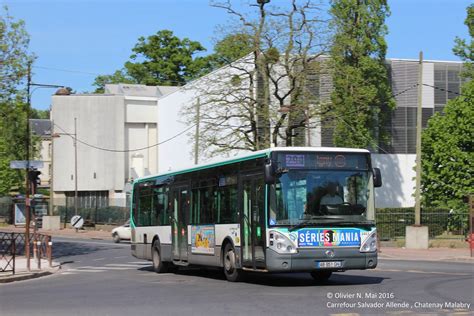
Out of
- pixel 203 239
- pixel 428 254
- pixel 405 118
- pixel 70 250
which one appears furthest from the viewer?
pixel 405 118

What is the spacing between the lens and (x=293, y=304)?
1338 centimetres

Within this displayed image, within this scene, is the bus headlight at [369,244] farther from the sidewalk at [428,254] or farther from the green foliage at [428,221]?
the green foliage at [428,221]

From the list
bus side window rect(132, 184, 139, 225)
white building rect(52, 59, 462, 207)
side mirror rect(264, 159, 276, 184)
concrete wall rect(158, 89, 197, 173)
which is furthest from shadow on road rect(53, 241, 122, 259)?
white building rect(52, 59, 462, 207)

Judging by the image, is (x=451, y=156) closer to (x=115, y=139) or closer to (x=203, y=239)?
(x=203, y=239)

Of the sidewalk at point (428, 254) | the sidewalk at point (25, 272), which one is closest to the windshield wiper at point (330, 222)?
the sidewalk at point (25, 272)

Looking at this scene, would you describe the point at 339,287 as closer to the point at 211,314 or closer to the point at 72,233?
the point at 211,314

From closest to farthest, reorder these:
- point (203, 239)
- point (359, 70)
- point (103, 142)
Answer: point (203, 239), point (359, 70), point (103, 142)

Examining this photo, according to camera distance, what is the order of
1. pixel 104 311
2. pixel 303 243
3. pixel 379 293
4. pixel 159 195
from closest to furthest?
pixel 104 311
pixel 379 293
pixel 303 243
pixel 159 195

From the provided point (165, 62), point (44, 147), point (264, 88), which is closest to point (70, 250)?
point (264, 88)

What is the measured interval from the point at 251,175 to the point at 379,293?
4.40 meters

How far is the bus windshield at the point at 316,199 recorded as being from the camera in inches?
654

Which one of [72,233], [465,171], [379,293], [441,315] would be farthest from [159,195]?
[72,233]

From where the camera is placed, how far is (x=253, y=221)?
17469mm

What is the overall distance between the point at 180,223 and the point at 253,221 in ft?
17.0
